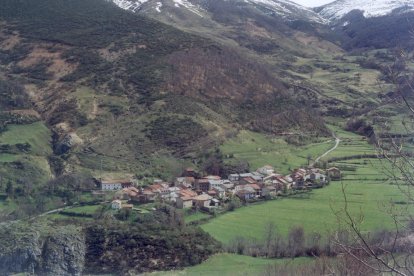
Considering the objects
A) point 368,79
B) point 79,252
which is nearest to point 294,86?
point 368,79

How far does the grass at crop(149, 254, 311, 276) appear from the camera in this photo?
24.7 metres

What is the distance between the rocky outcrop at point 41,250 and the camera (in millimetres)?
26797

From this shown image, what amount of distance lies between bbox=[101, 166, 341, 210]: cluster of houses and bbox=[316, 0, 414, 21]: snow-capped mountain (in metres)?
124

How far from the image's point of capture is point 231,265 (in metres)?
25.9

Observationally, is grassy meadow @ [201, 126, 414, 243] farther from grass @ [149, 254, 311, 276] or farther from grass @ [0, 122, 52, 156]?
grass @ [0, 122, 52, 156]

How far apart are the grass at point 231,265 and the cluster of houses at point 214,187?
7.49 meters

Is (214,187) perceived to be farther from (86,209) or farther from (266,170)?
(86,209)

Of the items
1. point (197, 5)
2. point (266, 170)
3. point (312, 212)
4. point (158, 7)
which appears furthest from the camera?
A: point (197, 5)

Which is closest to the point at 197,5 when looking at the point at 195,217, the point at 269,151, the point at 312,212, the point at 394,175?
the point at 269,151

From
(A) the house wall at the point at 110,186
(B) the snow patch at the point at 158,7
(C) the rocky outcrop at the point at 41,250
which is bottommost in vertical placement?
(C) the rocky outcrop at the point at 41,250

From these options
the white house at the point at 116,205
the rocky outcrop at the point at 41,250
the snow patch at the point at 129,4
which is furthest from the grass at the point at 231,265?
the snow patch at the point at 129,4

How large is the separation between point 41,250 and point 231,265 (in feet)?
29.7

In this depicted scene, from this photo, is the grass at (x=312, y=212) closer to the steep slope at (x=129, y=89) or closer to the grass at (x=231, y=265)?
the grass at (x=231, y=265)

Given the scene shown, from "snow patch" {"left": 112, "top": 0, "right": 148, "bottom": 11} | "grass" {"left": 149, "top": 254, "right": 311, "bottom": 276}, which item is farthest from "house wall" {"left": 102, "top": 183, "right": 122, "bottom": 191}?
"snow patch" {"left": 112, "top": 0, "right": 148, "bottom": 11}
